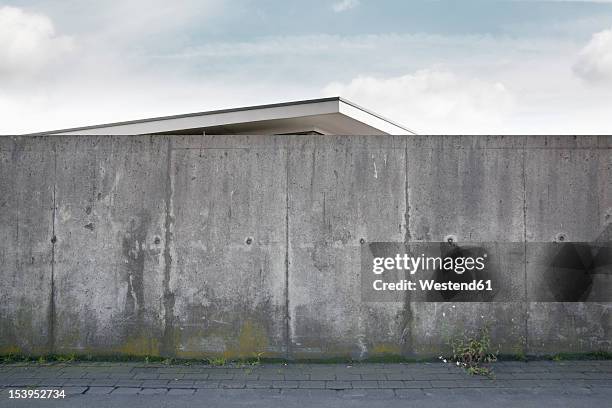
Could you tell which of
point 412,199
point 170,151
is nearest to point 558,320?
point 412,199

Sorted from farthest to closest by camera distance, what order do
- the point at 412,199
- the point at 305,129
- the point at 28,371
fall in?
the point at 305,129 → the point at 412,199 → the point at 28,371

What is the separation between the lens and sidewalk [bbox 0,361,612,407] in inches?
202

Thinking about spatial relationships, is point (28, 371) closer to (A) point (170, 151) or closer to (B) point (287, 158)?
(A) point (170, 151)

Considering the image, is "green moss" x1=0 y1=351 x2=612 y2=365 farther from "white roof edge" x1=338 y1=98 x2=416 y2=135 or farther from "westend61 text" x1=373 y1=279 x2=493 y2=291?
"white roof edge" x1=338 y1=98 x2=416 y2=135

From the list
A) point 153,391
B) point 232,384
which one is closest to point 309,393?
point 232,384

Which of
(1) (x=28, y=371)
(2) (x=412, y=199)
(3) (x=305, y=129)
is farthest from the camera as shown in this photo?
(3) (x=305, y=129)

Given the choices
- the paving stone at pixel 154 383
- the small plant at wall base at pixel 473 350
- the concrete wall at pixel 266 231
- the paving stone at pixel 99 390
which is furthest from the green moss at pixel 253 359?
the paving stone at pixel 99 390

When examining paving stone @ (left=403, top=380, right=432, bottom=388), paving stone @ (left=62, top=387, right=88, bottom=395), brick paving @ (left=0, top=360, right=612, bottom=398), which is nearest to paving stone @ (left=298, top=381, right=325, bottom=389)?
brick paving @ (left=0, top=360, right=612, bottom=398)

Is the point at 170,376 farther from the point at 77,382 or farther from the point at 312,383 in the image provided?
the point at 312,383

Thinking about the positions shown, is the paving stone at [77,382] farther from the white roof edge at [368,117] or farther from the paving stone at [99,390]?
the white roof edge at [368,117]

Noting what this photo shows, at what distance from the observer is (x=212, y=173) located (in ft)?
21.2

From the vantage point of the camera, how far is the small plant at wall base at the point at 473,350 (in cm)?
620

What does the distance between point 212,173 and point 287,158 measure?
911 mm

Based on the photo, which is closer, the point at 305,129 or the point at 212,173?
the point at 212,173
